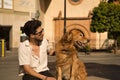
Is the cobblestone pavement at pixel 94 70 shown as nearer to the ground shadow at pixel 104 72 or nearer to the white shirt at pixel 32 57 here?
the ground shadow at pixel 104 72

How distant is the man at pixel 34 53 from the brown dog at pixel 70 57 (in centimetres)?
96

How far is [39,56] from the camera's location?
5473 millimetres

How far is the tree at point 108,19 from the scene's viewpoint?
1437 inches

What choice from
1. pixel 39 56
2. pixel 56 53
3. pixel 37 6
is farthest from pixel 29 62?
pixel 37 6

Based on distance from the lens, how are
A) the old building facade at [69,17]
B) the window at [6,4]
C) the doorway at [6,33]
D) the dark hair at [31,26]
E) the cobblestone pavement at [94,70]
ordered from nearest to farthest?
the dark hair at [31,26]
the cobblestone pavement at [94,70]
the window at [6,4]
the doorway at [6,33]
the old building facade at [69,17]

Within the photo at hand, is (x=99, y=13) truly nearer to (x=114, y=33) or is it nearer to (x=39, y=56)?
(x=114, y=33)

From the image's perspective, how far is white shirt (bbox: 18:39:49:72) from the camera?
5.39 metres

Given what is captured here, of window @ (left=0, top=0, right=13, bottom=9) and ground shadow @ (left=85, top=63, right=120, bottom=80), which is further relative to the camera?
window @ (left=0, top=0, right=13, bottom=9)

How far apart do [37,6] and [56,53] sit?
3530 cm

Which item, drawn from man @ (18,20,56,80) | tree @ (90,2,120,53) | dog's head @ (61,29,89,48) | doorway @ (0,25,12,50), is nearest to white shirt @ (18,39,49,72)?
man @ (18,20,56,80)

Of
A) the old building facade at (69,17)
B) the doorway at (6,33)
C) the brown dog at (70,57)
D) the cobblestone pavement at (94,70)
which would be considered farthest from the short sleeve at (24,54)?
the old building facade at (69,17)

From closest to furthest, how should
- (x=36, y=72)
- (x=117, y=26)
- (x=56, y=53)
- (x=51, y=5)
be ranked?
(x=36, y=72)
(x=56, y=53)
(x=117, y=26)
(x=51, y=5)

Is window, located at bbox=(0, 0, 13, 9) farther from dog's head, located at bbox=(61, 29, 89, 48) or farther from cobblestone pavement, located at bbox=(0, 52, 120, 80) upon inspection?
dog's head, located at bbox=(61, 29, 89, 48)

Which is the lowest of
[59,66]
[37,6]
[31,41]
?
[59,66]
